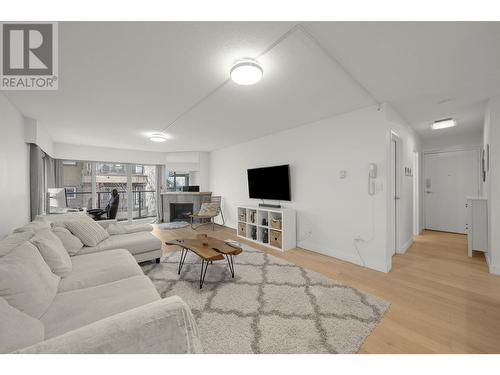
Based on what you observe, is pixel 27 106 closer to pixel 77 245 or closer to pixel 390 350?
pixel 77 245

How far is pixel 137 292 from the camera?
1436 millimetres

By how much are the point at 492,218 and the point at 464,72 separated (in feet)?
6.39

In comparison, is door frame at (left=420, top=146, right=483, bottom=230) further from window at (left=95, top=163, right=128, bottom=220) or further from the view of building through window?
window at (left=95, top=163, right=128, bottom=220)

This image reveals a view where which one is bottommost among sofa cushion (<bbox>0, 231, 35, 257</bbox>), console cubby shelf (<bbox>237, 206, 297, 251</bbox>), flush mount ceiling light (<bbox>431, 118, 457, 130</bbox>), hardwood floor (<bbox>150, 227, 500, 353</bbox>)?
hardwood floor (<bbox>150, 227, 500, 353</bbox>)

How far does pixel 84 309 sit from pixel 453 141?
6.74 meters

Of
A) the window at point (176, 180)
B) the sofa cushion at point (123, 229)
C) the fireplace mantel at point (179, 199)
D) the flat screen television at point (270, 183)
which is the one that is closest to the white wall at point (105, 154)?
the window at point (176, 180)

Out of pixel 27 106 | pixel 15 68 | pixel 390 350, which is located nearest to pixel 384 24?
pixel 390 350

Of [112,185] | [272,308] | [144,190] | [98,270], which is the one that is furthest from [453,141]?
[112,185]

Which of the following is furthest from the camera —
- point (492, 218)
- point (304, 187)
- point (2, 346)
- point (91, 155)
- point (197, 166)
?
point (197, 166)

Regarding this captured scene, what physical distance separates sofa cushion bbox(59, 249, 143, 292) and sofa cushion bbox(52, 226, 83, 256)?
0.12 metres

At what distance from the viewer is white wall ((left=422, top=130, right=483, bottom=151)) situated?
13.9ft

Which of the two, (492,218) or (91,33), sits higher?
(91,33)

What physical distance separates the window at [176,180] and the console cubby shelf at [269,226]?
10.0ft

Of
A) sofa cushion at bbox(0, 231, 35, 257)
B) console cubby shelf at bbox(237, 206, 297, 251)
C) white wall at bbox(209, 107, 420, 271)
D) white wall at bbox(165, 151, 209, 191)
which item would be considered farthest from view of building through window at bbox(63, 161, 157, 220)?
sofa cushion at bbox(0, 231, 35, 257)
